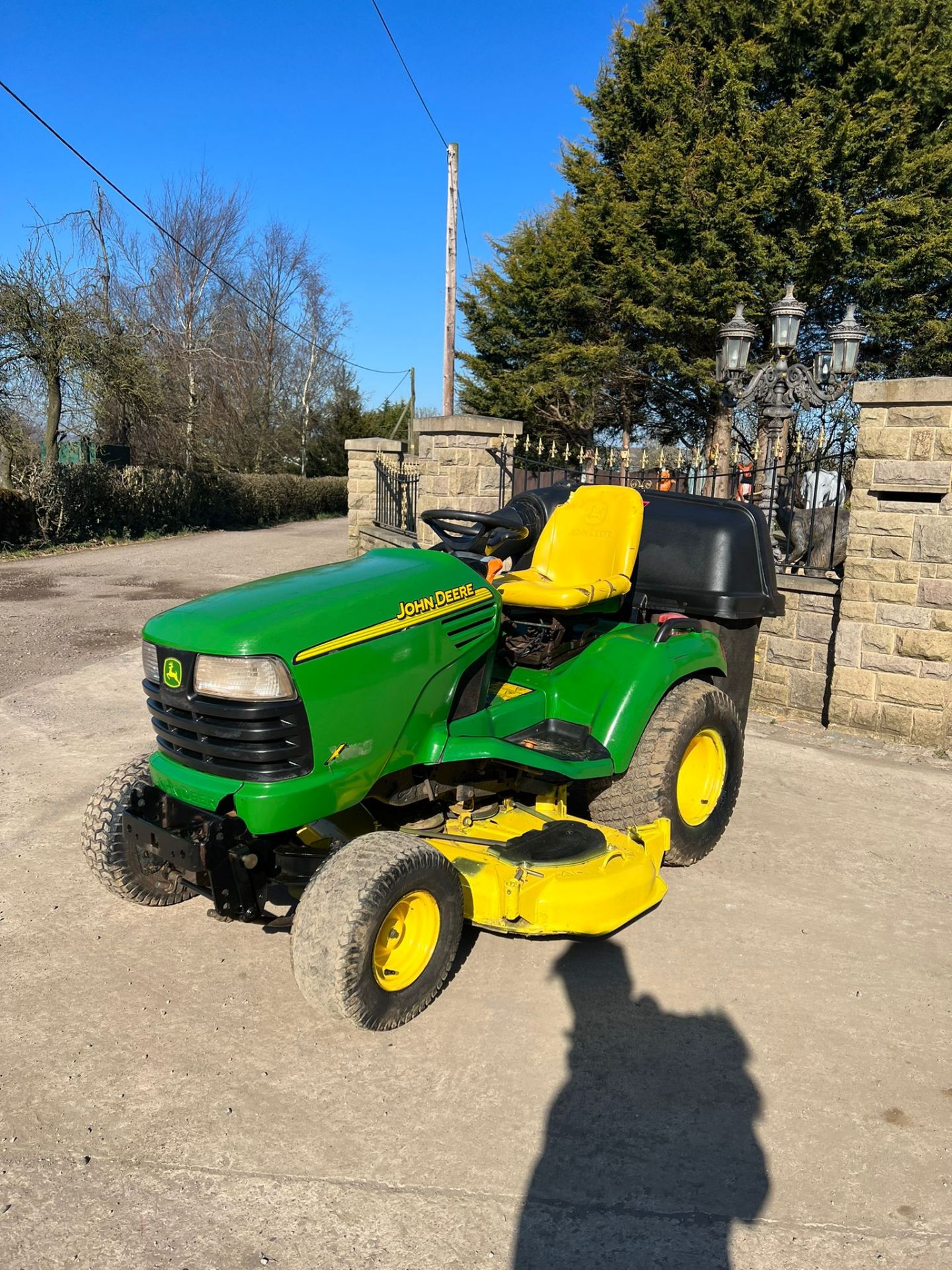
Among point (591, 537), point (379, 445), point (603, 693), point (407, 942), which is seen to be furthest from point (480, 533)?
point (379, 445)

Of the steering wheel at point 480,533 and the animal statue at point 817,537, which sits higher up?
the steering wheel at point 480,533

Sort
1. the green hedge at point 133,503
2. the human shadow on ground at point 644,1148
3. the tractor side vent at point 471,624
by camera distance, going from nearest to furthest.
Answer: the human shadow on ground at point 644,1148 → the tractor side vent at point 471,624 → the green hedge at point 133,503

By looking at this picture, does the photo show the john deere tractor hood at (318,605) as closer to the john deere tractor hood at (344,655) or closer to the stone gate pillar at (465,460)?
the john deere tractor hood at (344,655)

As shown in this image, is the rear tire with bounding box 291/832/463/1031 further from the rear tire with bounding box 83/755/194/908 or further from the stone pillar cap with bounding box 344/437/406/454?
the stone pillar cap with bounding box 344/437/406/454

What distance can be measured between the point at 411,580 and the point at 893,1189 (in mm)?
2211

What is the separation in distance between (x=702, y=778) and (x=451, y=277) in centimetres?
1703

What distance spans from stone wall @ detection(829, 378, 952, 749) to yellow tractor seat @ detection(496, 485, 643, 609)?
2.39 m

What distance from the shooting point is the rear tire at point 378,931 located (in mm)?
2670

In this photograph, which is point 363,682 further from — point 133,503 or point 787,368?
point 133,503

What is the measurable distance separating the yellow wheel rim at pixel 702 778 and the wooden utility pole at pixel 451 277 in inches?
626

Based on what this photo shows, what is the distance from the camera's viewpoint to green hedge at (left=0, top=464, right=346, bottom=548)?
16.2 m

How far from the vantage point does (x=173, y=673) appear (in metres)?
2.92

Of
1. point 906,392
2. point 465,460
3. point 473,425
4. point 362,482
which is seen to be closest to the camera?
point 906,392

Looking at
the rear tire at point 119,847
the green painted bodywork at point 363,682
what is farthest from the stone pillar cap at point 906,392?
the rear tire at point 119,847
